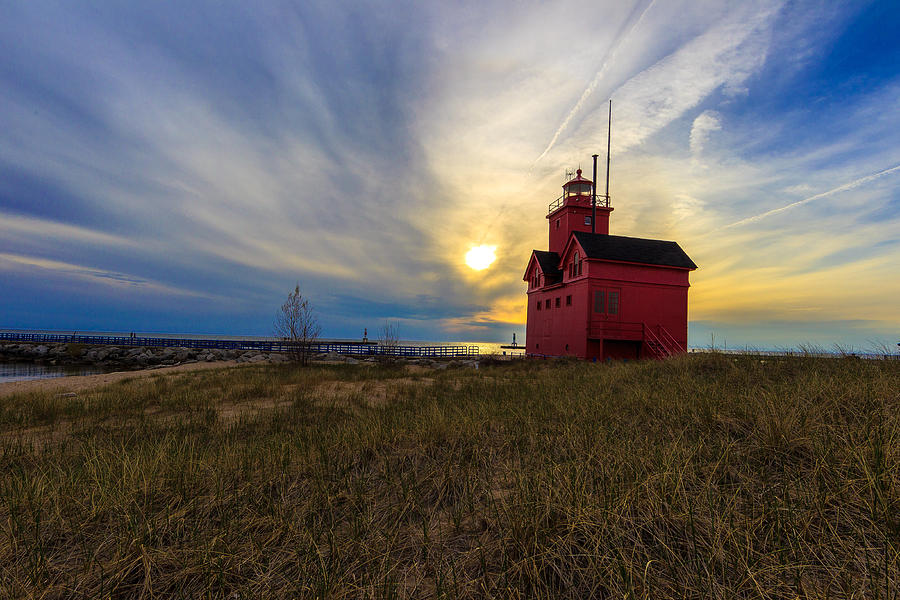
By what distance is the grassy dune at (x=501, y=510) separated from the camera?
206 cm

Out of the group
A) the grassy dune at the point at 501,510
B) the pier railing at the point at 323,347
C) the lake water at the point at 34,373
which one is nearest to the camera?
the grassy dune at the point at 501,510

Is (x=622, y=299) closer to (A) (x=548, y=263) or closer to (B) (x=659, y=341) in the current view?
(B) (x=659, y=341)

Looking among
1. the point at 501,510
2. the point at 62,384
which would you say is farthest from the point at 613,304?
the point at 62,384

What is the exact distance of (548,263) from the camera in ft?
91.3

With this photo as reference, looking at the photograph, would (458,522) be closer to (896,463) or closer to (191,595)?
(191,595)

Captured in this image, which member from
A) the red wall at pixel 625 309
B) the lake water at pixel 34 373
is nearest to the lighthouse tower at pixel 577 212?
the red wall at pixel 625 309

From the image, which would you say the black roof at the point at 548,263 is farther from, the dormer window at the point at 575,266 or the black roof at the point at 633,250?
the black roof at the point at 633,250

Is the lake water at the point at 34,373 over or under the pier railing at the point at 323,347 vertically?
under

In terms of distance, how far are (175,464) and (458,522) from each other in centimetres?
312

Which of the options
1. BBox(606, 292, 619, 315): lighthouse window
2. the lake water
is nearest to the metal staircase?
BBox(606, 292, 619, 315): lighthouse window

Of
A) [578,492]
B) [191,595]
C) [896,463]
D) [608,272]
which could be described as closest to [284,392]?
[191,595]

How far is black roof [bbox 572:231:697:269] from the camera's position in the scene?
21.8m

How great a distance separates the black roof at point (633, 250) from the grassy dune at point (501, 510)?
1747cm

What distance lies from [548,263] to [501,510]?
26.5 metres
